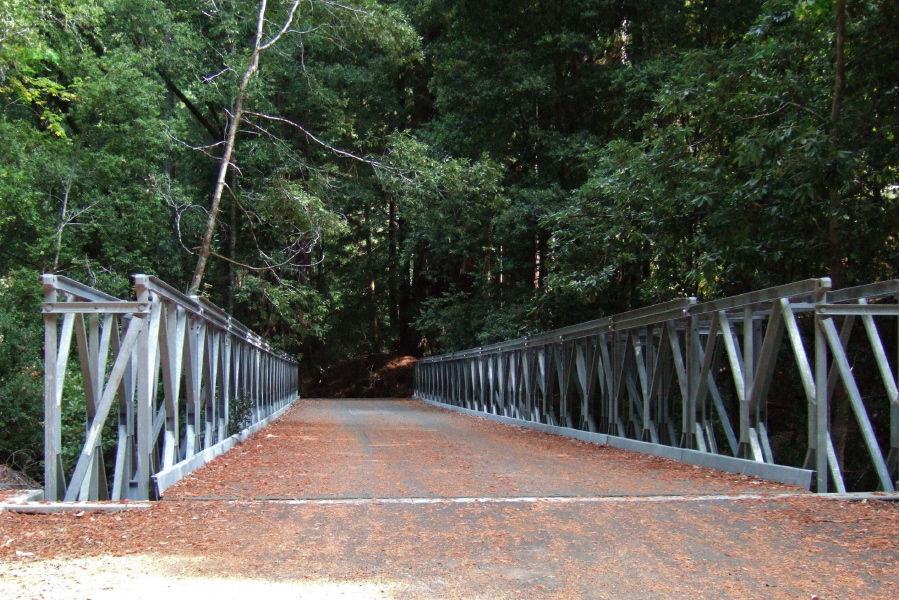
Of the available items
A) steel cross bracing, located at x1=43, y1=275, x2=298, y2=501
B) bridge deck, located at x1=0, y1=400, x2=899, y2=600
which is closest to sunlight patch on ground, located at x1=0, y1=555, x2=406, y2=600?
bridge deck, located at x1=0, y1=400, x2=899, y2=600

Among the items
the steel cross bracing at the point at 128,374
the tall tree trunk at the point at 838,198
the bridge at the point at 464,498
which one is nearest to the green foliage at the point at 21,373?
the bridge at the point at 464,498

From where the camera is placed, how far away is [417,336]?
36156 mm

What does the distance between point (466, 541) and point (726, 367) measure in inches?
415

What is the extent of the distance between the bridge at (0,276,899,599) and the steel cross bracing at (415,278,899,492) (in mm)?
33

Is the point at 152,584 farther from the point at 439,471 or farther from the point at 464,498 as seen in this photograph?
the point at 439,471

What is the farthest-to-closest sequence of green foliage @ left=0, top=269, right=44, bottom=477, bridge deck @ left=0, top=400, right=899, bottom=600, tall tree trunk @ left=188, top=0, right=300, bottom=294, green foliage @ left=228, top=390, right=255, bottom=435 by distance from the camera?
tall tree trunk @ left=188, top=0, right=300, bottom=294, green foliage @ left=0, top=269, right=44, bottom=477, green foliage @ left=228, top=390, right=255, bottom=435, bridge deck @ left=0, top=400, right=899, bottom=600

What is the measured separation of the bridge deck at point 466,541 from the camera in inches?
154

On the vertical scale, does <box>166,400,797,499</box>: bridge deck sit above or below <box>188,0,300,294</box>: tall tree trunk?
below

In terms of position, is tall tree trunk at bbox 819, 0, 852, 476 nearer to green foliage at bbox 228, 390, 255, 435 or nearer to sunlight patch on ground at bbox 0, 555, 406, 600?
sunlight patch on ground at bbox 0, 555, 406, 600

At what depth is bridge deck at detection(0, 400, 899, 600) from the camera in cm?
391

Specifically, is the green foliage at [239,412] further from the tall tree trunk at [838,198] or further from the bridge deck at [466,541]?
the tall tree trunk at [838,198]

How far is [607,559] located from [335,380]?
3444cm

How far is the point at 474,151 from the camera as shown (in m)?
21.2

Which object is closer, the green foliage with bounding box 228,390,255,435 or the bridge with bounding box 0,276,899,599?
the bridge with bounding box 0,276,899,599
